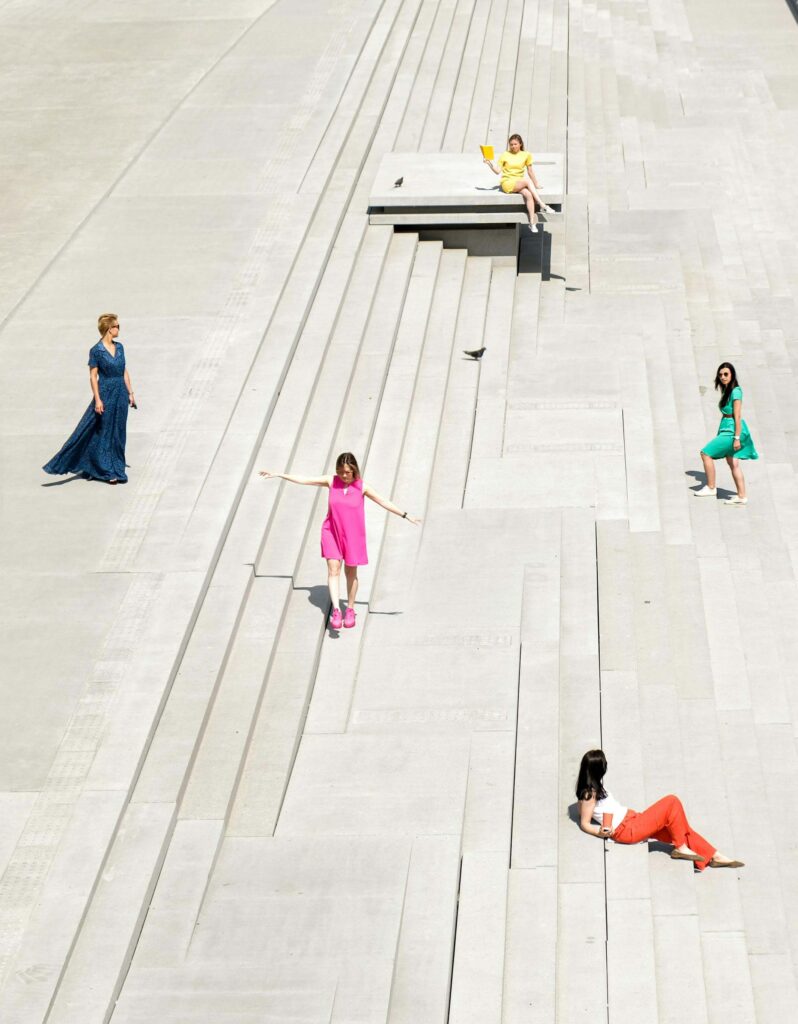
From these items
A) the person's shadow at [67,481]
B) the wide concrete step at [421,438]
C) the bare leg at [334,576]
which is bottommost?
the wide concrete step at [421,438]

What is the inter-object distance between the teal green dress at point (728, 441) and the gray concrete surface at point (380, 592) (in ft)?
1.56

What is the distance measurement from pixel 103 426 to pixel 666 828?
5.35m

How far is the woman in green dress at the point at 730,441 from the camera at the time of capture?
40.8 feet

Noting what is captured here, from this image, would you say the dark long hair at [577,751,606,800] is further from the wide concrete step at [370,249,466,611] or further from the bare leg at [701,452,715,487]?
the bare leg at [701,452,715,487]

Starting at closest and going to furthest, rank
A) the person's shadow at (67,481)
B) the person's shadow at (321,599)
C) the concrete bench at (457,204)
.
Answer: the person's shadow at (321,599), the person's shadow at (67,481), the concrete bench at (457,204)

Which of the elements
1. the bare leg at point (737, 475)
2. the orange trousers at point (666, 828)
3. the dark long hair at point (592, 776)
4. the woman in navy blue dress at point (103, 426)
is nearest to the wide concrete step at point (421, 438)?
the woman in navy blue dress at point (103, 426)

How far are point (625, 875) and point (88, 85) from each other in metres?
16.9

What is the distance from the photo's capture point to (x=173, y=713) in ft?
29.8

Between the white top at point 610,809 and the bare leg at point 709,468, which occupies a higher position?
the white top at point 610,809

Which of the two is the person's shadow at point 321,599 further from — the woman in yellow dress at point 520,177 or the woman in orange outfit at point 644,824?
the woman in yellow dress at point 520,177

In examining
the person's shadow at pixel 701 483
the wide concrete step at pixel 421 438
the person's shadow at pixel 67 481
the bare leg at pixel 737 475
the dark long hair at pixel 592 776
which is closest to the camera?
the dark long hair at pixel 592 776

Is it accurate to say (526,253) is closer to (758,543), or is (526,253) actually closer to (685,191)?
(685,191)

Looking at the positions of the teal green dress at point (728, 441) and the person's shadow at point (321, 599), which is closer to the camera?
the person's shadow at point (321, 599)

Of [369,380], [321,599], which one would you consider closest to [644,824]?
[321,599]
